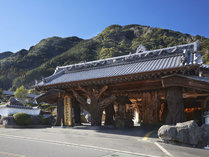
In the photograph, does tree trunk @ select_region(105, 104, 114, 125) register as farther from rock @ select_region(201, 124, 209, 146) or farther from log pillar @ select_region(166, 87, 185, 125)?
rock @ select_region(201, 124, 209, 146)

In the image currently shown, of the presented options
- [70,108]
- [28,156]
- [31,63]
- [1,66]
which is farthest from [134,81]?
[1,66]

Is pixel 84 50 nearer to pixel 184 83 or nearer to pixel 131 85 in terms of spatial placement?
pixel 131 85

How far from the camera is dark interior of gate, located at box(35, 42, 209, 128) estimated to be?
9.65m

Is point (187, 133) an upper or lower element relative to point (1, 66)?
lower

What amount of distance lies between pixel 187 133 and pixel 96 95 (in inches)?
271

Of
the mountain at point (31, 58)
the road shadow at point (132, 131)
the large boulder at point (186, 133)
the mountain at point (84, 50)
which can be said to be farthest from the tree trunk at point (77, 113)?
the mountain at point (31, 58)

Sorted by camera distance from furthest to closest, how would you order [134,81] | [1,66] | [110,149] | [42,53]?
[42,53] → [1,66] → [134,81] → [110,149]

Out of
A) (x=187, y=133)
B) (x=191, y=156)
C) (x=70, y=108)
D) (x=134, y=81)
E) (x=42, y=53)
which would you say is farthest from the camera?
(x=42, y=53)

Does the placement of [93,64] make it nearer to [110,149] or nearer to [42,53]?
[110,149]

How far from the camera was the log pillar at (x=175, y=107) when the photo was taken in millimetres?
9531

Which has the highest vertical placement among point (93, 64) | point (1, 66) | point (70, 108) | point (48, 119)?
point (1, 66)

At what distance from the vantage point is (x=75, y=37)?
14000 centimetres

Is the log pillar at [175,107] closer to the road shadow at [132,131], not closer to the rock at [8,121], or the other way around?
the road shadow at [132,131]

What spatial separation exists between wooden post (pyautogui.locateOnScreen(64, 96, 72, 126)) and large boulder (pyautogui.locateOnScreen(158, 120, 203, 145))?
27.5 ft
